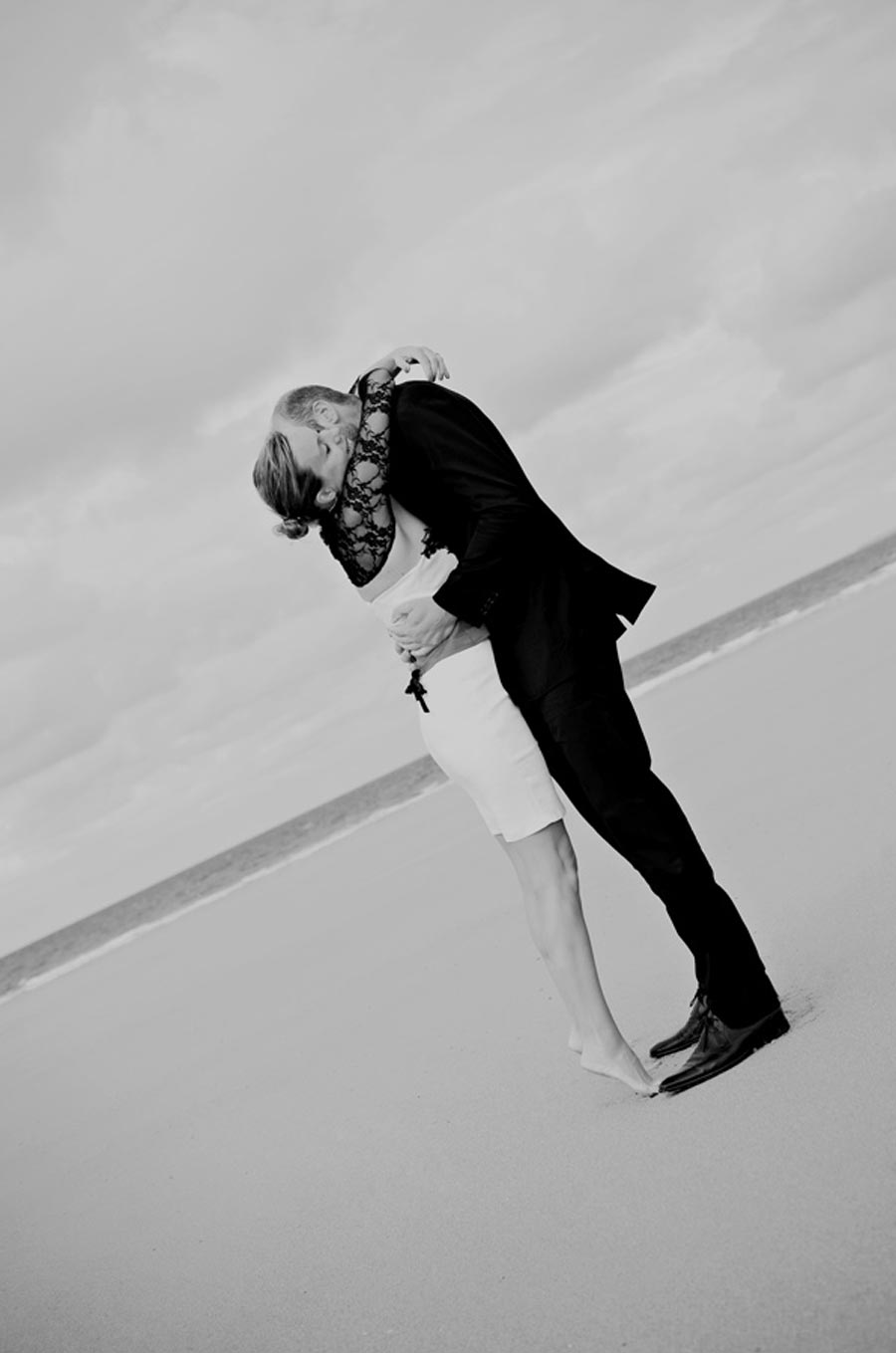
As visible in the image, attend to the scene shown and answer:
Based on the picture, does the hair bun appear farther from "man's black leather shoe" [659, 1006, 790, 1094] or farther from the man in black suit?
"man's black leather shoe" [659, 1006, 790, 1094]

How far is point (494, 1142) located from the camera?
3.20 m

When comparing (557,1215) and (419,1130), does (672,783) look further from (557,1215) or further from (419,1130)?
(557,1215)

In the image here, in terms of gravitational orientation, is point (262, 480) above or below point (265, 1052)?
above

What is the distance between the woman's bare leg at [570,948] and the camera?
3098 mm

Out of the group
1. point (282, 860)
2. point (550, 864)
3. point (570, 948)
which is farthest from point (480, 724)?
point (282, 860)

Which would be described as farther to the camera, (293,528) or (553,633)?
(293,528)

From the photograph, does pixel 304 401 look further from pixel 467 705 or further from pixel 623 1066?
pixel 623 1066

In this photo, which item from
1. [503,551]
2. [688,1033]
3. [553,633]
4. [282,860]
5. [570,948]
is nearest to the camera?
[503,551]

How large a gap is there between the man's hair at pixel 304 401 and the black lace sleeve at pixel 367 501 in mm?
72

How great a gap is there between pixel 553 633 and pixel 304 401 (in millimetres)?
811

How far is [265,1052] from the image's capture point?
16.7ft

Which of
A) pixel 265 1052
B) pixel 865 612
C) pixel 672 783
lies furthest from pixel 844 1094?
pixel 865 612

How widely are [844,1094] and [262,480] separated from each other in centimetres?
188

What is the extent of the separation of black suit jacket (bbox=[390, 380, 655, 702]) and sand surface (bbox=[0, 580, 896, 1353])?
3.50ft
